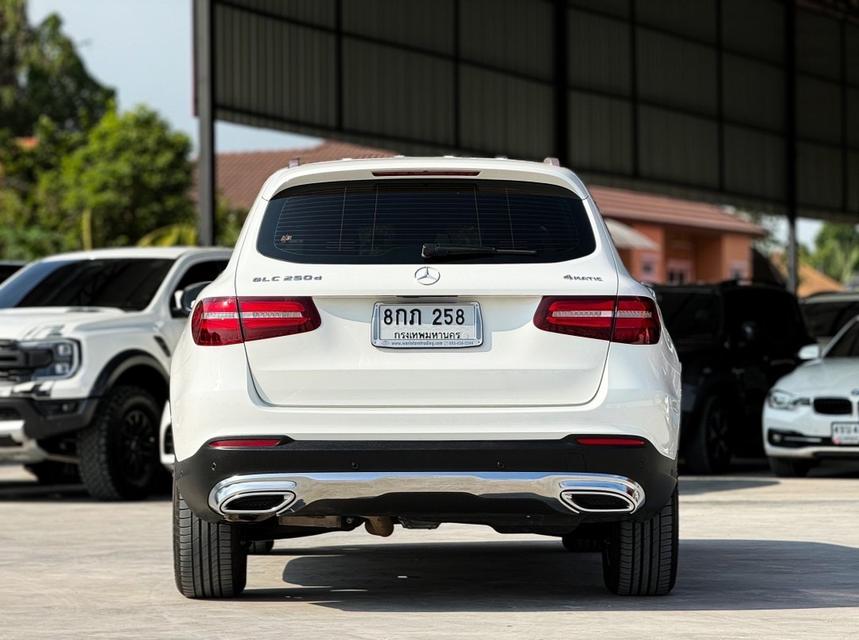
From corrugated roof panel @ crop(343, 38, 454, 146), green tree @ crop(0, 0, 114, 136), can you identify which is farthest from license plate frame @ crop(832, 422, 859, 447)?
green tree @ crop(0, 0, 114, 136)

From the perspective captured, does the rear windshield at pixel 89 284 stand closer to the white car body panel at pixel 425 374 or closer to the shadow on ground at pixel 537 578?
the shadow on ground at pixel 537 578

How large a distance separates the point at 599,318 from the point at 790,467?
9186 millimetres

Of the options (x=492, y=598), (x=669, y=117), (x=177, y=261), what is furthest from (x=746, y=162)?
(x=492, y=598)

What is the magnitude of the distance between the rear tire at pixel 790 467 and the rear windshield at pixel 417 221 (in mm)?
8909

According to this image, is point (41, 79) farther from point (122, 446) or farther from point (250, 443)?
point (250, 443)

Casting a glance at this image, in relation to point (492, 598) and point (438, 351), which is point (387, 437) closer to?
point (438, 351)

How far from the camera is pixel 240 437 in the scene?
6738 millimetres

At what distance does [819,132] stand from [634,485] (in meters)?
33.3

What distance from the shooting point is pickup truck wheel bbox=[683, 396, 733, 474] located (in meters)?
15.6

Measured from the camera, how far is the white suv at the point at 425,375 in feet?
22.0

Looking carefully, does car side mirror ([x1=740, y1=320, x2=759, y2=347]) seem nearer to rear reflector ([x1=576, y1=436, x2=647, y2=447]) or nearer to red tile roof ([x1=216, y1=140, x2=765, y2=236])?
rear reflector ([x1=576, y1=436, x2=647, y2=447])

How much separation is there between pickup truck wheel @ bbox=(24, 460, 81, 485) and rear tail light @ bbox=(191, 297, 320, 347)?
29.6ft

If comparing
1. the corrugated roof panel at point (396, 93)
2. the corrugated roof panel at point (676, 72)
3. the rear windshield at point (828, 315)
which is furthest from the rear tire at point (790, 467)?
the corrugated roof panel at point (676, 72)

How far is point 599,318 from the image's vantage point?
686 cm
